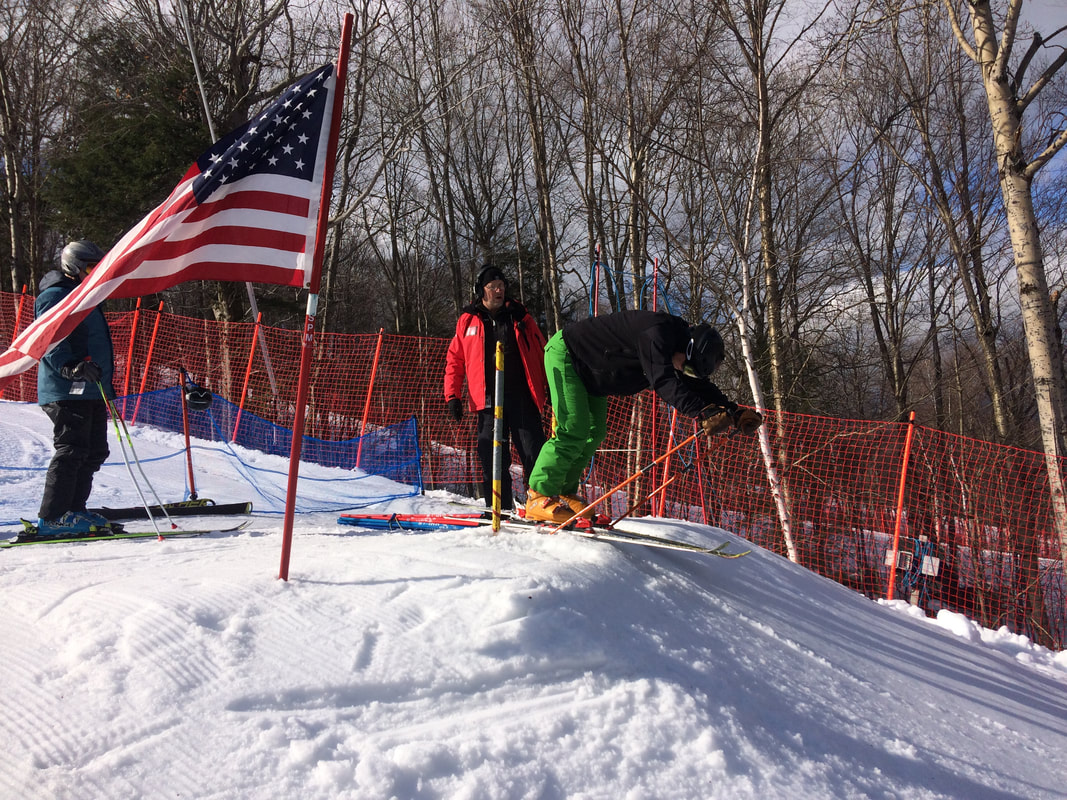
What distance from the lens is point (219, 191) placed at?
3.00 m

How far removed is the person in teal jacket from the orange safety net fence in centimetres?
349

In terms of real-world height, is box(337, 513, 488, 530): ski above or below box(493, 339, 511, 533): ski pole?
below

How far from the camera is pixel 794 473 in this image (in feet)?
31.3

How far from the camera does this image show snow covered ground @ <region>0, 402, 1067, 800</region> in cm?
185

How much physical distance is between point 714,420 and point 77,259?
13.5 ft

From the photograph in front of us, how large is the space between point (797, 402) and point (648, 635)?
40.1ft

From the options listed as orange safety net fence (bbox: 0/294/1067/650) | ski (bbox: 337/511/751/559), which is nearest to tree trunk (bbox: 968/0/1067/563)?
orange safety net fence (bbox: 0/294/1067/650)

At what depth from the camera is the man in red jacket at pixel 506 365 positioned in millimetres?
4770

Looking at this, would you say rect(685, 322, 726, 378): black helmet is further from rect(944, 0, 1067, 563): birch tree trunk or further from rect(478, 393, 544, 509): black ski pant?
rect(944, 0, 1067, 563): birch tree trunk

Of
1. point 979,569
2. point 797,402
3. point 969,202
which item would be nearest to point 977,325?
point 969,202

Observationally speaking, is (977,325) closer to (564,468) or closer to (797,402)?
(797,402)

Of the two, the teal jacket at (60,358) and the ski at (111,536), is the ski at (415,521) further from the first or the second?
the teal jacket at (60,358)

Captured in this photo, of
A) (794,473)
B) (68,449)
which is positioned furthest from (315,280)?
(794,473)

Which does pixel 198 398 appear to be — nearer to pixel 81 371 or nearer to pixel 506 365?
pixel 81 371
